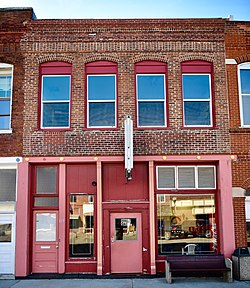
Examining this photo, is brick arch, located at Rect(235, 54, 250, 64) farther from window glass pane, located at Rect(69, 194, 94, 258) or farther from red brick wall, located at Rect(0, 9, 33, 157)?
red brick wall, located at Rect(0, 9, 33, 157)

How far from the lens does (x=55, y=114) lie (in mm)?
13219

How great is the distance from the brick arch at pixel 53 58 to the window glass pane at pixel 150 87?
95.9 inches

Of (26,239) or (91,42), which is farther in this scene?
(91,42)

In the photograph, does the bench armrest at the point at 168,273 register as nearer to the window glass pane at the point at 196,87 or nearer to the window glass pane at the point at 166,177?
the window glass pane at the point at 166,177

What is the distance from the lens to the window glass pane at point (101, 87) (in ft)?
43.6

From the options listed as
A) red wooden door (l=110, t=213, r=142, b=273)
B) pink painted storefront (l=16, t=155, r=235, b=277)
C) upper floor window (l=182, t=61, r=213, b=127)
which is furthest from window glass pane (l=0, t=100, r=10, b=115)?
upper floor window (l=182, t=61, r=213, b=127)

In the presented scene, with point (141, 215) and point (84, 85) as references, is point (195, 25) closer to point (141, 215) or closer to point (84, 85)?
point (84, 85)

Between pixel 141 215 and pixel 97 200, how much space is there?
5.05 feet

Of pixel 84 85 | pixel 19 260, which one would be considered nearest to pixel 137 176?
pixel 84 85

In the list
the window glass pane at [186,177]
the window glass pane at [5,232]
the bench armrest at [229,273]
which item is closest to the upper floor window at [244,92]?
the window glass pane at [186,177]

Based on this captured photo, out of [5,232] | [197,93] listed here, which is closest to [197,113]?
[197,93]

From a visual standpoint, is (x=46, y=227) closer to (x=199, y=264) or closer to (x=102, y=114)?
(x=102, y=114)

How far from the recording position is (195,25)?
13.5 meters

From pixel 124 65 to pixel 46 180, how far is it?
184 inches
